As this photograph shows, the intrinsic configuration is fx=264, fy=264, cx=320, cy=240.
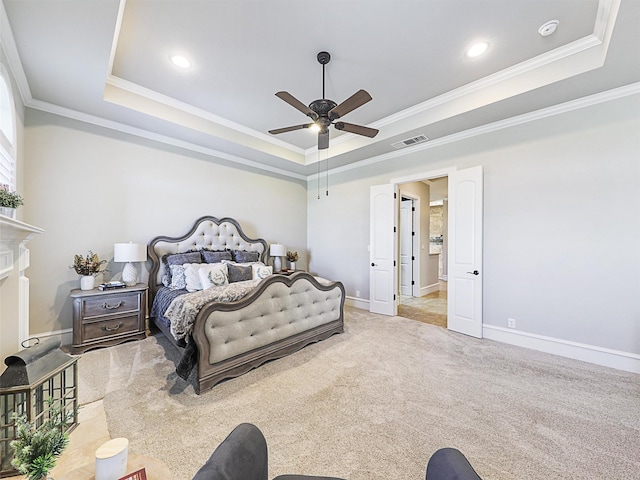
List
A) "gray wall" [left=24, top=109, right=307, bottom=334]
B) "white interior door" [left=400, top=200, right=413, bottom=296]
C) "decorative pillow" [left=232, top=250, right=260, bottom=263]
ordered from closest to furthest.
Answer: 1. "gray wall" [left=24, top=109, right=307, bottom=334]
2. "decorative pillow" [left=232, top=250, right=260, bottom=263]
3. "white interior door" [left=400, top=200, right=413, bottom=296]

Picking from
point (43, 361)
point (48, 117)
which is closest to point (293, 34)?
point (43, 361)

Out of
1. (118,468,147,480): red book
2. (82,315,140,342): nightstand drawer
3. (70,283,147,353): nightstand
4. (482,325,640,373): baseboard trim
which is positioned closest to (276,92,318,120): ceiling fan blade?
(118,468,147,480): red book

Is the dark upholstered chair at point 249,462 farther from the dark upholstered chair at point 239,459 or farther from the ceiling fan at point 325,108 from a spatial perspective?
the ceiling fan at point 325,108

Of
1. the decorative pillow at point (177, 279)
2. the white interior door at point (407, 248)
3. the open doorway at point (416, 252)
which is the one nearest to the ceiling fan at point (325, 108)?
the decorative pillow at point (177, 279)

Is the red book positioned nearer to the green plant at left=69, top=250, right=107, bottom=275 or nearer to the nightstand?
the nightstand

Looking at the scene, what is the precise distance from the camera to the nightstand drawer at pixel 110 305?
10.0ft

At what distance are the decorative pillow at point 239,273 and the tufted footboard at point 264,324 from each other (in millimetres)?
1127

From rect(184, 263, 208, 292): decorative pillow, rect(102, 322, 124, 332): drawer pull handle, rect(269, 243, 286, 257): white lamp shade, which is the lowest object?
rect(102, 322, 124, 332): drawer pull handle

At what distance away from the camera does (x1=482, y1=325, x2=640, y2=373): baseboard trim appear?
2.72 metres

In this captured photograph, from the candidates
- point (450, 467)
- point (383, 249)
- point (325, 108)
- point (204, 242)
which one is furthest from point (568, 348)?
point (204, 242)

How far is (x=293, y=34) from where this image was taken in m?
2.41

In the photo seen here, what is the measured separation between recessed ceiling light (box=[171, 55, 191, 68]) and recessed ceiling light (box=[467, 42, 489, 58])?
9.44 feet

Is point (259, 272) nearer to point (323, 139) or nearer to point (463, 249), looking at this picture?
point (323, 139)

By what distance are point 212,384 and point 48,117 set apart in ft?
12.1
